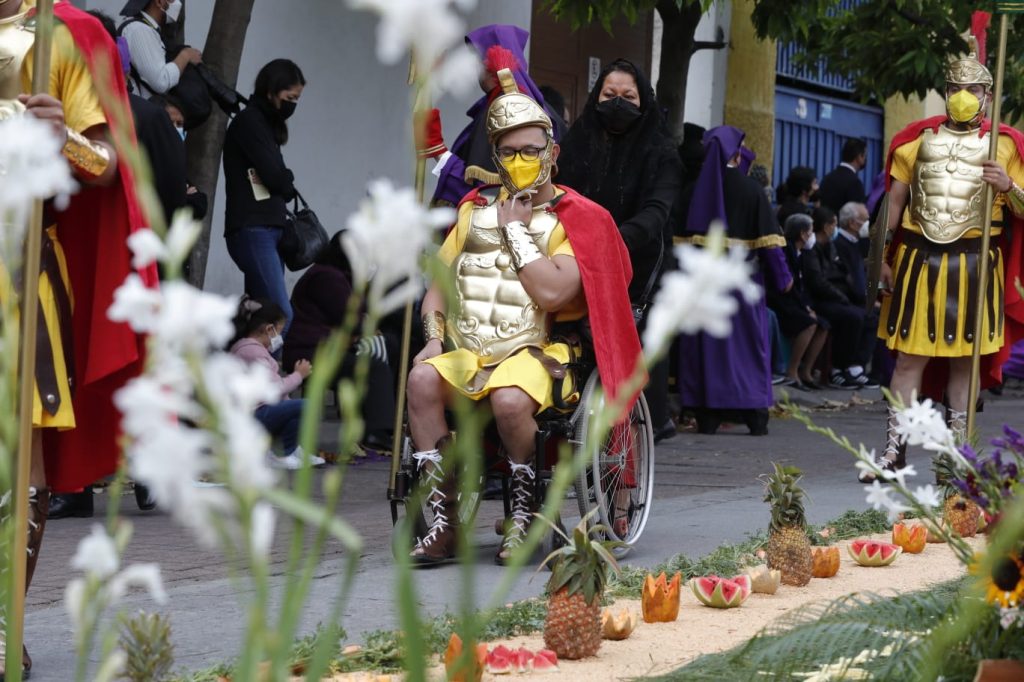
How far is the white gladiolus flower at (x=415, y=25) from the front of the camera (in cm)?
98

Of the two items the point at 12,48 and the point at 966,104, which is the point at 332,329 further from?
the point at 12,48

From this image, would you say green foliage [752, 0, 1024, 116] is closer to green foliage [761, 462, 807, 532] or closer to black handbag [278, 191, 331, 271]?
black handbag [278, 191, 331, 271]

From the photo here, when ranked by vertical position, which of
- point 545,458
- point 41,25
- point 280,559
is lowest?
point 280,559

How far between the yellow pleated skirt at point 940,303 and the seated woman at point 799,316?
6352 millimetres

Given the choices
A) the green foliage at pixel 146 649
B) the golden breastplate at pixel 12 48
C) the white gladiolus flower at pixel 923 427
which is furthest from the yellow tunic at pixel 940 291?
the green foliage at pixel 146 649

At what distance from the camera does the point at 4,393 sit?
1356 mm

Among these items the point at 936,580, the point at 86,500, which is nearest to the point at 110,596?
the point at 936,580

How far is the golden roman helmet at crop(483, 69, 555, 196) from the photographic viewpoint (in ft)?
19.1

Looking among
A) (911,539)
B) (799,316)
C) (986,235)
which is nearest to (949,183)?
(986,235)

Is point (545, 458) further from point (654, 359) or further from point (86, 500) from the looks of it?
point (654, 359)

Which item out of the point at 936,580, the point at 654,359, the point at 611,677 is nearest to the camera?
the point at 654,359

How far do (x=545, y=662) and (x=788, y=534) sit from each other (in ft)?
5.04

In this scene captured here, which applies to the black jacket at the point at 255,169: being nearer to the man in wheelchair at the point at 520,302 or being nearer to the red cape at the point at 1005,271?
the red cape at the point at 1005,271

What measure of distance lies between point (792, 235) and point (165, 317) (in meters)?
14.4
